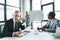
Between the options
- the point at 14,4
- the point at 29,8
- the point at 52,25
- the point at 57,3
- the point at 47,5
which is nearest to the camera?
the point at 52,25

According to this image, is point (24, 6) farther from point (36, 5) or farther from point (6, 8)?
point (6, 8)

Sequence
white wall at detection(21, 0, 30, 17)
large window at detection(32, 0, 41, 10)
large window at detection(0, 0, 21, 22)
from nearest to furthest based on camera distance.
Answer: large window at detection(0, 0, 21, 22)
large window at detection(32, 0, 41, 10)
white wall at detection(21, 0, 30, 17)

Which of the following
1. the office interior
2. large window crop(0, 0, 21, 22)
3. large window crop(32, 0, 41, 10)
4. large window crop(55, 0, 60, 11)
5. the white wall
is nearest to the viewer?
large window crop(55, 0, 60, 11)

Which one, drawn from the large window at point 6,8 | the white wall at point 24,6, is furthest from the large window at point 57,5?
the white wall at point 24,6

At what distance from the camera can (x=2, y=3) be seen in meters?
6.61

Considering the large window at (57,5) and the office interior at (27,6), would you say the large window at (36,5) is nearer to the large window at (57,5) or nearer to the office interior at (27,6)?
the office interior at (27,6)

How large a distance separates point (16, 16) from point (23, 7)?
21.2 ft

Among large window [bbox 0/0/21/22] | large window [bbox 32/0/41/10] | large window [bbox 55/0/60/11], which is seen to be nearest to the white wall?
large window [bbox 32/0/41/10]

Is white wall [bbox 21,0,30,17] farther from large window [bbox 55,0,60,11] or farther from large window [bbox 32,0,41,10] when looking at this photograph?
large window [bbox 55,0,60,11]

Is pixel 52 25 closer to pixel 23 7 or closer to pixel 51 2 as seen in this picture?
pixel 51 2

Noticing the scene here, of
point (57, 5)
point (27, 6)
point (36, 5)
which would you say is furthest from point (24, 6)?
point (57, 5)

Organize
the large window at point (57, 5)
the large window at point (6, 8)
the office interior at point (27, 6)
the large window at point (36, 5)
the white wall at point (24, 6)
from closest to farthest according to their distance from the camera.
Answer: the large window at point (57, 5), the office interior at point (27, 6), the large window at point (6, 8), the large window at point (36, 5), the white wall at point (24, 6)

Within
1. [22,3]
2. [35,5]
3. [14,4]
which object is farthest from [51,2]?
[22,3]

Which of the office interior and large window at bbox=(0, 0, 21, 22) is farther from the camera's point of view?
large window at bbox=(0, 0, 21, 22)
